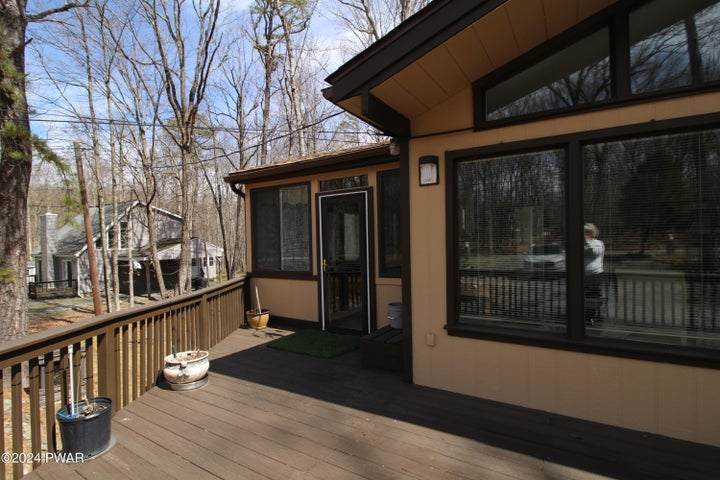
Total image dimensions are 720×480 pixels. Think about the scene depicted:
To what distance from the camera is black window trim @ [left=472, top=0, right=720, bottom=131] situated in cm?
233

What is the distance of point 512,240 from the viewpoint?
9.30ft

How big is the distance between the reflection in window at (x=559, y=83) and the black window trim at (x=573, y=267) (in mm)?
261

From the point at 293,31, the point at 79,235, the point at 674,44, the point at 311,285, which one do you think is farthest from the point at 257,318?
the point at 79,235

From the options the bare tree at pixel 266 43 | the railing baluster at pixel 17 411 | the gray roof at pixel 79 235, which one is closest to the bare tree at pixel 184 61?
the bare tree at pixel 266 43

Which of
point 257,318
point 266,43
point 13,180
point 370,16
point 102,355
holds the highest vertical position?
point 266,43

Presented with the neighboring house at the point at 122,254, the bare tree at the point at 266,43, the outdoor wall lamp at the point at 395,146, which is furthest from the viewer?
the neighboring house at the point at 122,254

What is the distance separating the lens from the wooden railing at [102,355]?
6.88 ft

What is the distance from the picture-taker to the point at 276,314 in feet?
18.3

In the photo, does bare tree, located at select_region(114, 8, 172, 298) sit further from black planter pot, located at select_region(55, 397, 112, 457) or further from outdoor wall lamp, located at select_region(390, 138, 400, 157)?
black planter pot, located at select_region(55, 397, 112, 457)

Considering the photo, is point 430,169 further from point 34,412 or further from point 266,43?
point 266,43

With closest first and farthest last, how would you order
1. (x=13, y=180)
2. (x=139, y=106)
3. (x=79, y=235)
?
(x=13, y=180)
(x=139, y=106)
(x=79, y=235)

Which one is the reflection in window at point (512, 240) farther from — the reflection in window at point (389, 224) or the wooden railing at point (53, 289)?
the wooden railing at point (53, 289)

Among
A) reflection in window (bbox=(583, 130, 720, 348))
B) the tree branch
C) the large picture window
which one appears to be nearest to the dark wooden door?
the large picture window

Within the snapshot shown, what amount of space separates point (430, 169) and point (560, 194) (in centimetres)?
95
